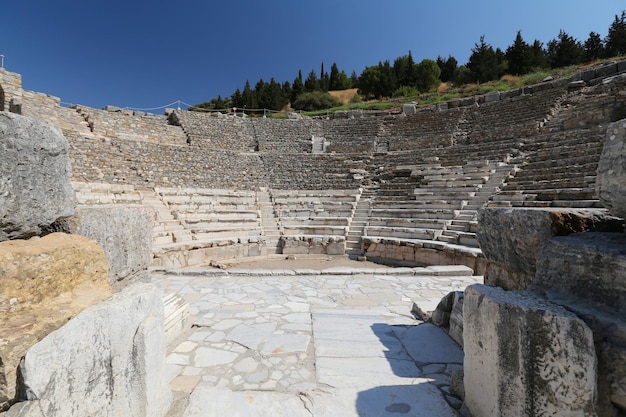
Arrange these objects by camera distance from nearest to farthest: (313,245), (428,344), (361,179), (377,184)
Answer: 1. (428,344)
2. (313,245)
3. (377,184)
4. (361,179)

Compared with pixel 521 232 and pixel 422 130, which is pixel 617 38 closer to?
pixel 422 130

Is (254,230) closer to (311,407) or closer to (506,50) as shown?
(311,407)

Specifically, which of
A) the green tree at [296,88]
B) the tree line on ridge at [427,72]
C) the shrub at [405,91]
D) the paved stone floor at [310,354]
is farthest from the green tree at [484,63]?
the paved stone floor at [310,354]

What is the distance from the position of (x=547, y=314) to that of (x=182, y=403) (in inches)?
86.6

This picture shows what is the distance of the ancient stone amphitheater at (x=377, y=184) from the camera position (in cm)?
716

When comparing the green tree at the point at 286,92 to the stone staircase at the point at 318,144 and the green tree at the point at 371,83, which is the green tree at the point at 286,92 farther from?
the stone staircase at the point at 318,144

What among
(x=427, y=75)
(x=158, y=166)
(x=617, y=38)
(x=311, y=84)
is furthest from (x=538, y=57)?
(x=158, y=166)

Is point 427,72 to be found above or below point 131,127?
above

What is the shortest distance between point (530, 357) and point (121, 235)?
244cm

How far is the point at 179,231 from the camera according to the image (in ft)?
28.0

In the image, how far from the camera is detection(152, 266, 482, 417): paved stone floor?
80.8 inches

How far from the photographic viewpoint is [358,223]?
33.5 ft

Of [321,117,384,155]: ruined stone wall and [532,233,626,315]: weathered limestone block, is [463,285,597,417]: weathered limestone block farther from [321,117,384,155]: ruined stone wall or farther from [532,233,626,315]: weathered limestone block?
[321,117,384,155]: ruined stone wall

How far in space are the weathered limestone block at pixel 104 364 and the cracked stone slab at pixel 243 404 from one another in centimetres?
22
